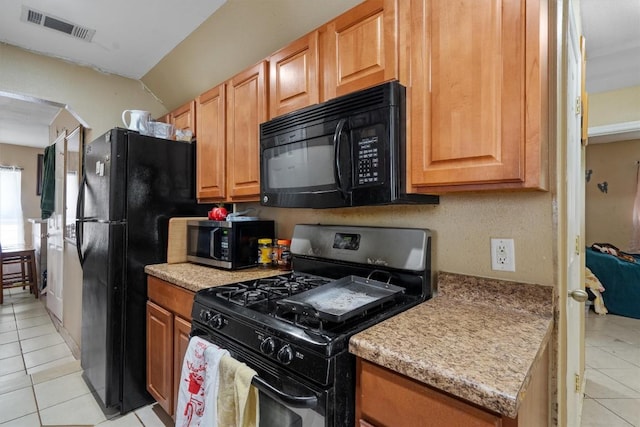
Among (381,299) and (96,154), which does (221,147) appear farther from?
(381,299)

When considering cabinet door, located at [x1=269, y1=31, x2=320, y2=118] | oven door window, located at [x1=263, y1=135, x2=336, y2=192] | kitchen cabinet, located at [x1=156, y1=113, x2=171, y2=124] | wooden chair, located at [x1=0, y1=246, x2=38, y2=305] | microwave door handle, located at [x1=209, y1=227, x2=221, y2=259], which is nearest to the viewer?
oven door window, located at [x1=263, y1=135, x2=336, y2=192]

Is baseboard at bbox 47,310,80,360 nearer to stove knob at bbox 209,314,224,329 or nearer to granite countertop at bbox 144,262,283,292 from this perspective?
granite countertop at bbox 144,262,283,292

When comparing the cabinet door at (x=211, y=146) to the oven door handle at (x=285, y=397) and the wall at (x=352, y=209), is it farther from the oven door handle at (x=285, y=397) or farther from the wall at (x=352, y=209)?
the oven door handle at (x=285, y=397)

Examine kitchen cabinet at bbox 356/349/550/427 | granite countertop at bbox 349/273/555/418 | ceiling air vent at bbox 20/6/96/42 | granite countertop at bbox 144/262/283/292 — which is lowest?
kitchen cabinet at bbox 356/349/550/427

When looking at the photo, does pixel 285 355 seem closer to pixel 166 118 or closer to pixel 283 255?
pixel 283 255

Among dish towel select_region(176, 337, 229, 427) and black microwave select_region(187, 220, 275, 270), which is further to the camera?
black microwave select_region(187, 220, 275, 270)

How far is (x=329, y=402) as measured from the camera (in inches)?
33.9

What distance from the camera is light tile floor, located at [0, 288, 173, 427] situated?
1883mm

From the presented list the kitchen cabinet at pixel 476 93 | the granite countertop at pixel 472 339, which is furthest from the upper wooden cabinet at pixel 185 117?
the granite countertop at pixel 472 339

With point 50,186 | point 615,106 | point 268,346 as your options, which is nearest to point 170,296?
point 268,346

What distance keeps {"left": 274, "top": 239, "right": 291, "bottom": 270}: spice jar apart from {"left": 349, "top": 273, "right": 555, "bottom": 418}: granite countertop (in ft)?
3.05

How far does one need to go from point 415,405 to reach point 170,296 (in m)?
1.44

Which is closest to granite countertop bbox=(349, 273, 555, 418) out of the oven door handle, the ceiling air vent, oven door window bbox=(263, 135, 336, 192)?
the oven door handle

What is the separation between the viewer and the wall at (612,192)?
4.63 meters
